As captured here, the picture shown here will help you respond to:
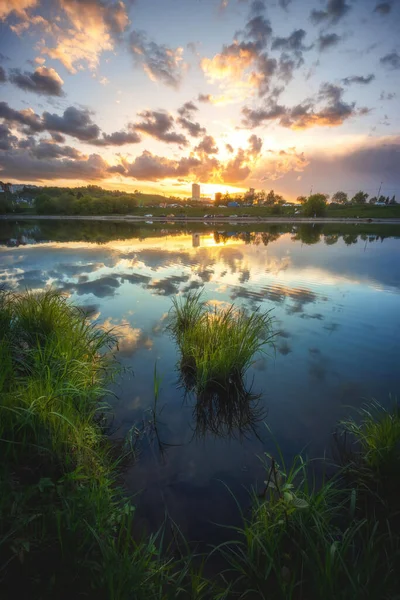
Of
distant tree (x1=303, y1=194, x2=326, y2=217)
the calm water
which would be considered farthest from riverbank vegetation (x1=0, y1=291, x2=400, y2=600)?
distant tree (x1=303, y1=194, x2=326, y2=217)

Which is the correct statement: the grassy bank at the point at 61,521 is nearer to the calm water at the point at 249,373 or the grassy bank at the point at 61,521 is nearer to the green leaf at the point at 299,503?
the calm water at the point at 249,373

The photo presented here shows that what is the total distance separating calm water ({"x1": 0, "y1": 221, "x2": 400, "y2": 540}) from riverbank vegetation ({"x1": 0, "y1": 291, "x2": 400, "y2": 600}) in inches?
21.2

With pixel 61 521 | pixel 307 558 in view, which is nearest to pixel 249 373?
pixel 307 558

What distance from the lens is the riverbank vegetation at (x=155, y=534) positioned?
239cm

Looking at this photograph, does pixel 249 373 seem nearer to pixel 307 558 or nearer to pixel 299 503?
pixel 299 503

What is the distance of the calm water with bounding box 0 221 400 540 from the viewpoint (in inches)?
178

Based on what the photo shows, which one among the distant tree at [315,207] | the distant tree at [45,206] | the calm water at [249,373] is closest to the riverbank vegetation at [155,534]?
the calm water at [249,373]

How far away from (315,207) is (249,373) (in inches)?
5866

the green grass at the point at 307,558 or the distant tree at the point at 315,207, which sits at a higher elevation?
the distant tree at the point at 315,207

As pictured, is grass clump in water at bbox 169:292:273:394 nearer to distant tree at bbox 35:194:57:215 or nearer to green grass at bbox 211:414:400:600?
green grass at bbox 211:414:400:600

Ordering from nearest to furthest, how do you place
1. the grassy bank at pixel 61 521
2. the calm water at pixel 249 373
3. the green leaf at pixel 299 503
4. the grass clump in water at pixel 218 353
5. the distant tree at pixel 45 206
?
the grassy bank at pixel 61 521
the green leaf at pixel 299 503
the calm water at pixel 249 373
the grass clump in water at pixel 218 353
the distant tree at pixel 45 206

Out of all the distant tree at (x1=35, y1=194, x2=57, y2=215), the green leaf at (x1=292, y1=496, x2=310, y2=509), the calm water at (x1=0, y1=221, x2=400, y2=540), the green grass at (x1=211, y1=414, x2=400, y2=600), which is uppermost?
the distant tree at (x1=35, y1=194, x2=57, y2=215)

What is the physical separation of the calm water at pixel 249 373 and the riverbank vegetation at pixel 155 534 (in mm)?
540

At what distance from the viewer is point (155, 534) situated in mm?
3668
